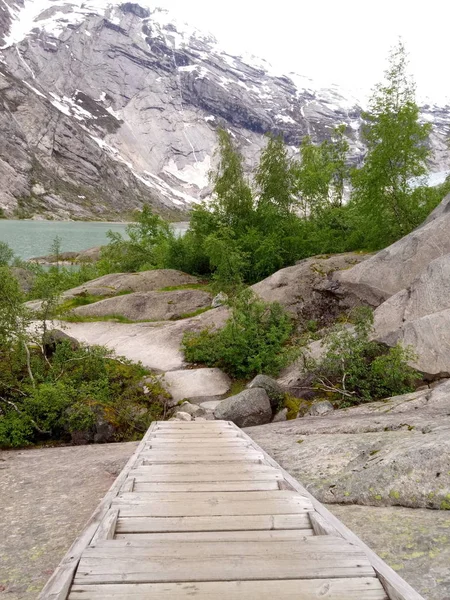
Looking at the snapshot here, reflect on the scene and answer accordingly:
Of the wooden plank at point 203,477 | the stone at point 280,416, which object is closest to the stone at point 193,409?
the stone at point 280,416

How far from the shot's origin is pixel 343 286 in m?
20.3

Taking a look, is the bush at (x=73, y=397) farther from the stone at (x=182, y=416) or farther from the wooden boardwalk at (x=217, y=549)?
the wooden boardwalk at (x=217, y=549)

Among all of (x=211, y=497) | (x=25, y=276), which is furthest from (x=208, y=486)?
(x=25, y=276)

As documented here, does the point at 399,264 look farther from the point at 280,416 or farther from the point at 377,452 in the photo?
the point at 377,452

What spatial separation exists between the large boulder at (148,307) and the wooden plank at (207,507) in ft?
71.0

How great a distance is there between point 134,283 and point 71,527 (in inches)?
1051

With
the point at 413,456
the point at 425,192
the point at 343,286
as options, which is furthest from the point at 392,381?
the point at 425,192

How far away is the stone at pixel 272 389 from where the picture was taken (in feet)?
45.8

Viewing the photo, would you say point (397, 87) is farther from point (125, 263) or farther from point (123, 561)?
point (125, 263)

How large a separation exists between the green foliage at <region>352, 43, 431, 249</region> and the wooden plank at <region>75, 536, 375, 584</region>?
23.0 meters

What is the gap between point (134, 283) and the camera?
3148 centimetres

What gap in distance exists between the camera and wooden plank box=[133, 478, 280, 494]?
4934 mm

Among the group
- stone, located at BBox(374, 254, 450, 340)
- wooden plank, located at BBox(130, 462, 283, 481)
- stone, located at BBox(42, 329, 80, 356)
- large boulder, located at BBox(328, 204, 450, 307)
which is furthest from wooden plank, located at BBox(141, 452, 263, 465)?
large boulder, located at BBox(328, 204, 450, 307)

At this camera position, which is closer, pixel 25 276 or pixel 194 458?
pixel 194 458
